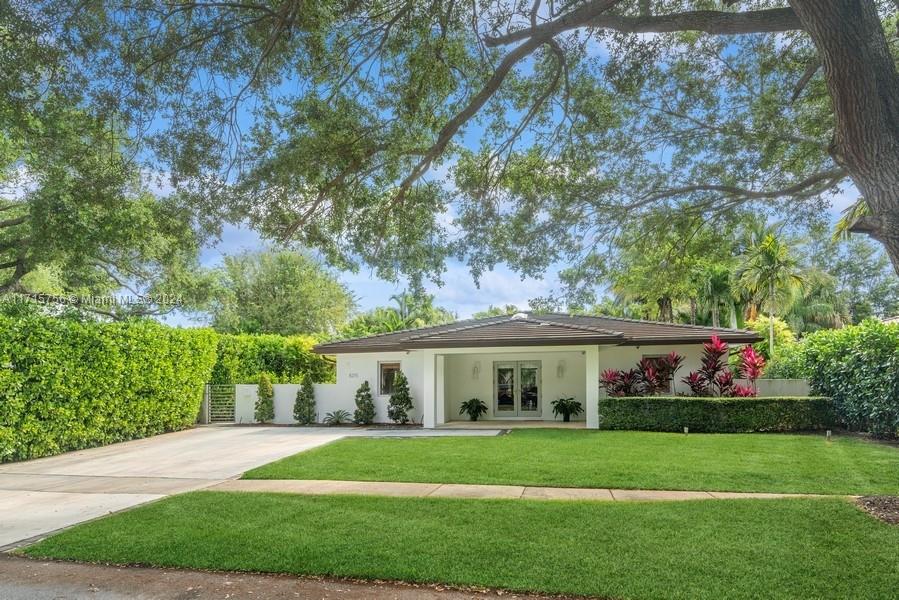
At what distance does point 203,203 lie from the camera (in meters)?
7.06

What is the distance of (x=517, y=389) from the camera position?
20016 millimetres

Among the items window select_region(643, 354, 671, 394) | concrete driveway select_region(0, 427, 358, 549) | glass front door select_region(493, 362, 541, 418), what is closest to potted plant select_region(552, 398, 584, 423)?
glass front door select_region(493, 362, 541, 418)

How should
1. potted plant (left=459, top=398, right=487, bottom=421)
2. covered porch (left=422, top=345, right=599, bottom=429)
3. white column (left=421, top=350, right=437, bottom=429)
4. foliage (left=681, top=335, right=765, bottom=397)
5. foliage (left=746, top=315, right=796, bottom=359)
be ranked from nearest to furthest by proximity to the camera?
foliage (left=681, top=335, right=765, bottom=397), white column (left=421, top=350, right=437, bottom=429), covered porch (left=422, top=345, right=599, bottom=429), potted plant (left=459, top=398, right=487, bottom=421), foliage (left=746, top=315, right=796, bottom=359)

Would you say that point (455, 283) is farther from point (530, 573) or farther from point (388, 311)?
point (388, 311)

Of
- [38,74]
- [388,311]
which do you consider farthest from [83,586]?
[388,311]

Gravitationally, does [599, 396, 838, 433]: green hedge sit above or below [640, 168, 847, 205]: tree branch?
below

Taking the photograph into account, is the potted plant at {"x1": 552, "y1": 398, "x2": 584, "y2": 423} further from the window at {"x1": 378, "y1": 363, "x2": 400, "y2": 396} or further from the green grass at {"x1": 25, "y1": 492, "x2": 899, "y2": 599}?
the green grass at {"x1": 25, "y1": 492, "x2": 899, "y2": 599}

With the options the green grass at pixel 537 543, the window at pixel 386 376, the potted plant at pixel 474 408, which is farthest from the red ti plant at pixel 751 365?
the window at pixel 386 376

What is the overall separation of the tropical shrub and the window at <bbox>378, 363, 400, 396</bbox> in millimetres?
2442

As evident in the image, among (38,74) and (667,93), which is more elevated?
(667,93)

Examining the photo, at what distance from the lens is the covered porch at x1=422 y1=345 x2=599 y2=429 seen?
59.7 feet

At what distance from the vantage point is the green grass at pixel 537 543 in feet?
15.4

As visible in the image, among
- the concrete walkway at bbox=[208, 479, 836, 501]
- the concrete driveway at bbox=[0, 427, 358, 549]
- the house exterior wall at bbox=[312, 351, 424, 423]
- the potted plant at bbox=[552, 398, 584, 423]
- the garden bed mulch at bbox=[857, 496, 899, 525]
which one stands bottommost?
the concrete driveway at bbox=[0, 427, 358, 549]

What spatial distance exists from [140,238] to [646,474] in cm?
929
